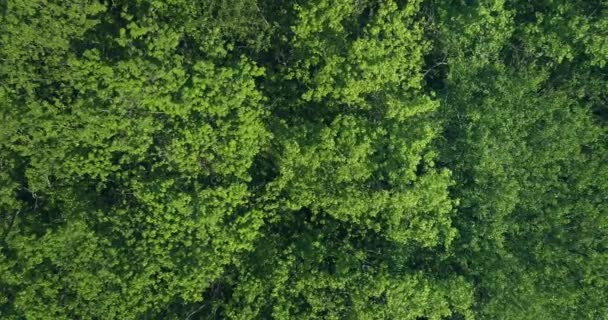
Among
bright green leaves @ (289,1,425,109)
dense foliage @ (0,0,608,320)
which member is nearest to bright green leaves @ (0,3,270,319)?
dense foliage @ (0,0,608,320)

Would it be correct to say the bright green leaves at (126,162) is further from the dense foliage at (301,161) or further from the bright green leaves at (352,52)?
the bright green leaves at (352,52)

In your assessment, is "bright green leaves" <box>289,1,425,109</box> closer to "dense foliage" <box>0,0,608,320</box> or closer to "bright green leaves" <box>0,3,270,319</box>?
"dense foliage" <box>0,0,608,320</box>

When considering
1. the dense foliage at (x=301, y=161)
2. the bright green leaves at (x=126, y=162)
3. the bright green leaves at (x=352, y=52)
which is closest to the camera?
the bright green leaves at (x=126, y=162)

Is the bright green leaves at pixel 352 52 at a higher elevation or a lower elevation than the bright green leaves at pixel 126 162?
higher

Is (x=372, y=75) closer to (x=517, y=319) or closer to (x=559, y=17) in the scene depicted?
(x=559, y=17)

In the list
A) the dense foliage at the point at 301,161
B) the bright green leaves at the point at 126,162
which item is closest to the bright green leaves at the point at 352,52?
the dense foliage at the point at 301,161

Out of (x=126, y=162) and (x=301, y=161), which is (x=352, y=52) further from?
(x=126, y=162)

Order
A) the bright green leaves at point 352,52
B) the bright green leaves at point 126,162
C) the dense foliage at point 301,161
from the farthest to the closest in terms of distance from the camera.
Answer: the bright green leaves at point 352,52 < the dense foliage at point 301,161 < the bright green leaves at point 126,162

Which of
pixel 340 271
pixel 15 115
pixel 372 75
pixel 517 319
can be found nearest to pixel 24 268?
pixel 15 115
